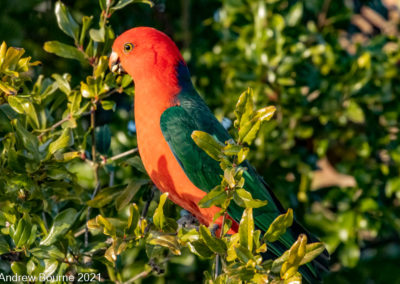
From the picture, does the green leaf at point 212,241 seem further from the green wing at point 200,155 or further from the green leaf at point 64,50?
the green leaf at point 64,50

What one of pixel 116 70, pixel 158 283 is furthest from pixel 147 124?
pixel 158 283

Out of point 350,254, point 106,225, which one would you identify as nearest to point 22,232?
point 106,225

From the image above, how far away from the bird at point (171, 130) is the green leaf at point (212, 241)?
1.20 feet

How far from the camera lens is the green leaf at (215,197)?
52.5 inches

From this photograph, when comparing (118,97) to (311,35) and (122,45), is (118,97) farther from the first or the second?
(122,45)

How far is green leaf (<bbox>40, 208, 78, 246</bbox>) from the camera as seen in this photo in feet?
5.43

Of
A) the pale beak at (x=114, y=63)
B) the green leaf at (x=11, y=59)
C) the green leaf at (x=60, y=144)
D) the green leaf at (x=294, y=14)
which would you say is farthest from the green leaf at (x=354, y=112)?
the green leaf at (x=11, y=59)

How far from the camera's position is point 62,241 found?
1.68 metres

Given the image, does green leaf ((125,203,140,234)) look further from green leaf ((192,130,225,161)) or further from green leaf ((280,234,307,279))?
green leaf ((280,234,307,279))

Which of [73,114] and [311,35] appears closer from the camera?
[73,114]

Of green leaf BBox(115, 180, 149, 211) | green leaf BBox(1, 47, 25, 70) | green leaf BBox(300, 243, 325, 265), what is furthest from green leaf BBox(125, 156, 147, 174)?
green leaf BBox(300, 243, 325, 265)

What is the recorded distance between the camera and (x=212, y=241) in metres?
1.36

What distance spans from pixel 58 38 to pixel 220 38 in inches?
37.6

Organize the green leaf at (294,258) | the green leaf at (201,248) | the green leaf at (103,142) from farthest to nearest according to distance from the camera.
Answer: the green leaf at (103,142) < the green leaf at (201,248) < the green leaf at (294,258)
